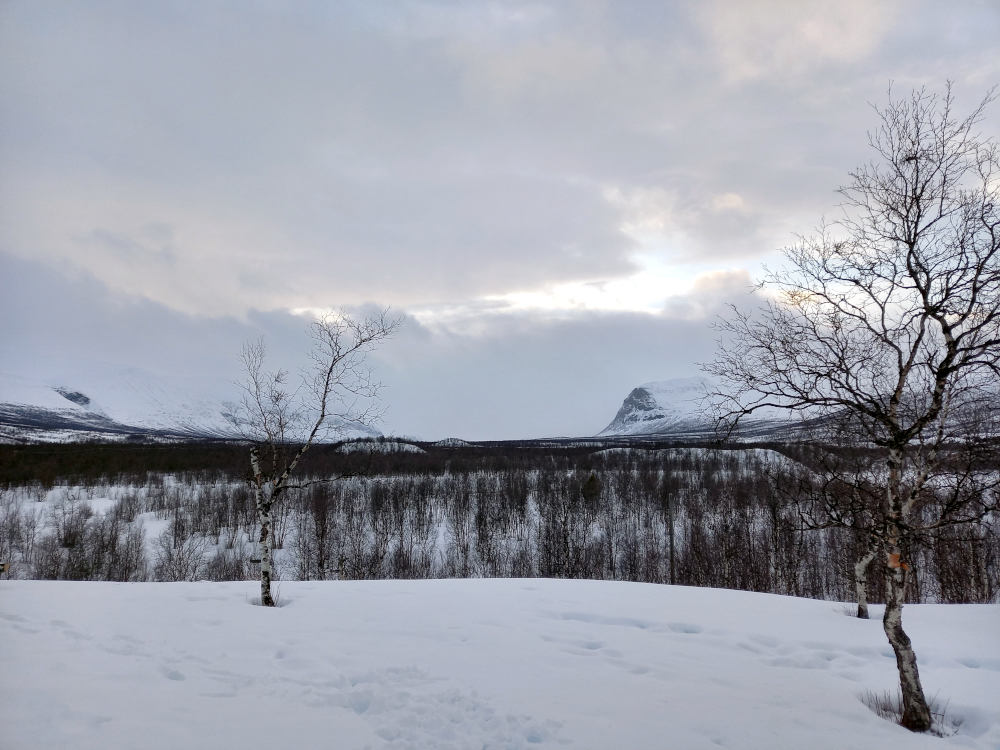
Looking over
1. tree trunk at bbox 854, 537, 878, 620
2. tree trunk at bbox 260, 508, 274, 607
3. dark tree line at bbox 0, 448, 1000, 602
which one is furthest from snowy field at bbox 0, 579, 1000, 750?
dark tree line at bbox 0, 448, 1000, 602

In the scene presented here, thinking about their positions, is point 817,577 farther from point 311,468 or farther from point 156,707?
point 311,468

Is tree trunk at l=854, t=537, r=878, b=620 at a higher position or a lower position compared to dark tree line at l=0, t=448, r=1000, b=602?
higher

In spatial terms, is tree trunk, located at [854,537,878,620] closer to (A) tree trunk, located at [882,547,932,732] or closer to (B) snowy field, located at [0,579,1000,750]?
(B) snowy field, located at [0,579,1000,750]

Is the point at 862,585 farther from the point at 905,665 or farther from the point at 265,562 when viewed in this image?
the point at 265,562

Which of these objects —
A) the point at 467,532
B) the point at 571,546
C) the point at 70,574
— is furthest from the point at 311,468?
the point at 571,546

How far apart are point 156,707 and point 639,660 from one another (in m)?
6.83

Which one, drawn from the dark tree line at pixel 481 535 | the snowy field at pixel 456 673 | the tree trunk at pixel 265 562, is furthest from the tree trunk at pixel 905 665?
the dark tree line at pixel 481 535

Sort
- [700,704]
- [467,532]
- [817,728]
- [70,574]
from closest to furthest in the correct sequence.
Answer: [817,728]
[700,704]
[70,574]
[467,532]

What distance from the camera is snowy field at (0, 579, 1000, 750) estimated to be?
5.71 m

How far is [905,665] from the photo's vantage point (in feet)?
21.7

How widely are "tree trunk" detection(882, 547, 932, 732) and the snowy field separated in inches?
11.0

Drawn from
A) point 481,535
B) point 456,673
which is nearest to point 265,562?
point 456,673

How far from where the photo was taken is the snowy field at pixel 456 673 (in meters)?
5.71

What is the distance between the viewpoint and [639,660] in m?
8.59
